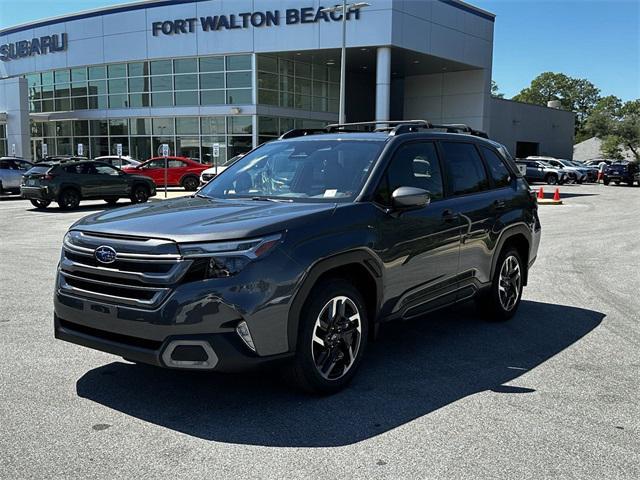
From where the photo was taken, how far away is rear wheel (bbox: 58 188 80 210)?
20.7 meters

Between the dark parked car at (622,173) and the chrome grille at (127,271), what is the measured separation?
142ft

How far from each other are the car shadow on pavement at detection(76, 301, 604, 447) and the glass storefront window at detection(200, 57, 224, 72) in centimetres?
3358

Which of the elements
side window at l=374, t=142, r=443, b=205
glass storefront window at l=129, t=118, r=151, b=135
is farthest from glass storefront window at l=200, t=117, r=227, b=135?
side window at l=374, t=142, r=443, b=205

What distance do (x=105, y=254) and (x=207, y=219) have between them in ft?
2.23

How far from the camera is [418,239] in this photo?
4980 mm

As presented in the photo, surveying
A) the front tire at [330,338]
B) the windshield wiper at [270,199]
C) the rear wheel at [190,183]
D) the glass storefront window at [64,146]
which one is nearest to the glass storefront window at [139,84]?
the glass storefront window at [64,146]

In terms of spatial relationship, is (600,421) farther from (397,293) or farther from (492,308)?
A: (492,308)

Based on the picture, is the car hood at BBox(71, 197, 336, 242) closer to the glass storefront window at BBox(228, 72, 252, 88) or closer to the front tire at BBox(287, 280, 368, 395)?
the front tire at BBox(287, 280, 368, 395)

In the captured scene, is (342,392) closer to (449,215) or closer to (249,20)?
(449,215)

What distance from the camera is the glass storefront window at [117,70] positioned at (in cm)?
3953

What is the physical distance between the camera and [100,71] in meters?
40.6

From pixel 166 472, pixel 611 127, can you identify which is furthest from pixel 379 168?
pixel 611 127

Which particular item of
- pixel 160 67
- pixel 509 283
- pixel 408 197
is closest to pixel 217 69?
pixel 160 67

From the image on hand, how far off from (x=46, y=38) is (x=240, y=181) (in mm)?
43023
